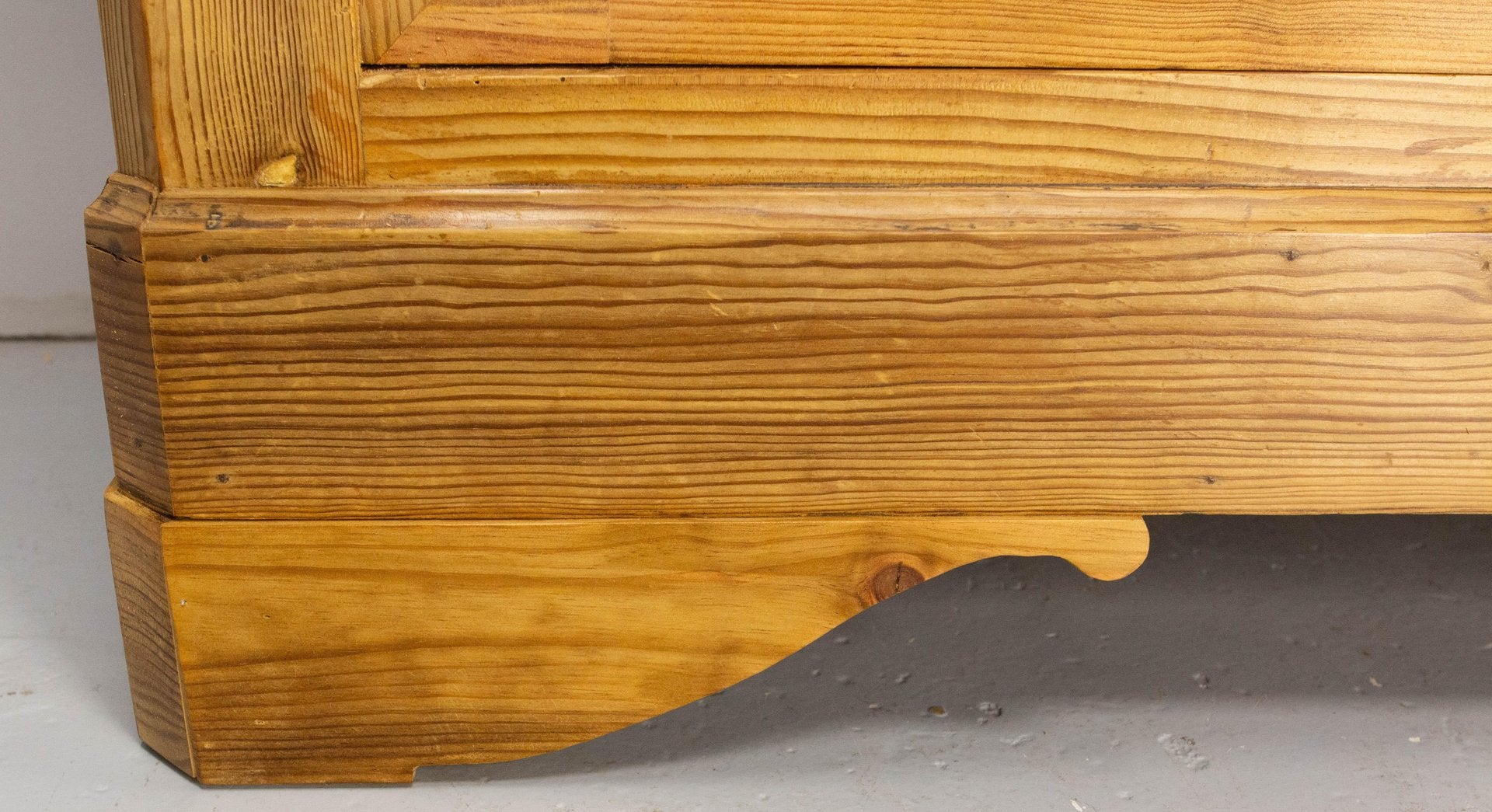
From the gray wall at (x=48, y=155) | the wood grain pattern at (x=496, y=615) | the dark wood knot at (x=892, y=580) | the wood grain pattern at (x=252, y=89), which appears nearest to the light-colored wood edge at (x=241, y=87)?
the wood grain pattern at (x=252, y=89)

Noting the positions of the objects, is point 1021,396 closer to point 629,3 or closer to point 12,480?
point 629,3

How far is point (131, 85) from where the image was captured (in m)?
0.70

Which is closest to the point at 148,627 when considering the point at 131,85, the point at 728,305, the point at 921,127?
the point at 131,85

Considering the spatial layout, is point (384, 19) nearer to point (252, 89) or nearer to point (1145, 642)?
point (252, 89)

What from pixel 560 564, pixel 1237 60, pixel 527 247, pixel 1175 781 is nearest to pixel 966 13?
pixel 1237 60

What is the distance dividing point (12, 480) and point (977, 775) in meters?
1.18

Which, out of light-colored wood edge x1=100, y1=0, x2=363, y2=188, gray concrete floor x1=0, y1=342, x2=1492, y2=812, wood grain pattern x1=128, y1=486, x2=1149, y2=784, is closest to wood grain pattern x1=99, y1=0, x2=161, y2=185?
light-colored wood edge x1=100, y1=0, x2=363, y2=188

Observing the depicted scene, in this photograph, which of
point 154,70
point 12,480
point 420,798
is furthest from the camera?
point 12,480

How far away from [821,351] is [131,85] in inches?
18.1

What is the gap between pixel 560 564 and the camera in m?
0.75

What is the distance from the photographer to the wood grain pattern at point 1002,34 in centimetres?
67

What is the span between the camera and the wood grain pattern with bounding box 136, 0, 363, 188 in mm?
658

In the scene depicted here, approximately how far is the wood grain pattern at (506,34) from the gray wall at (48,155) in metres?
1.47

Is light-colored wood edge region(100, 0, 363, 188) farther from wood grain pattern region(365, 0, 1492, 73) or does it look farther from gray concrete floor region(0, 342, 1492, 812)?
gray concrete floor region(0, 342, 1492, 812)
